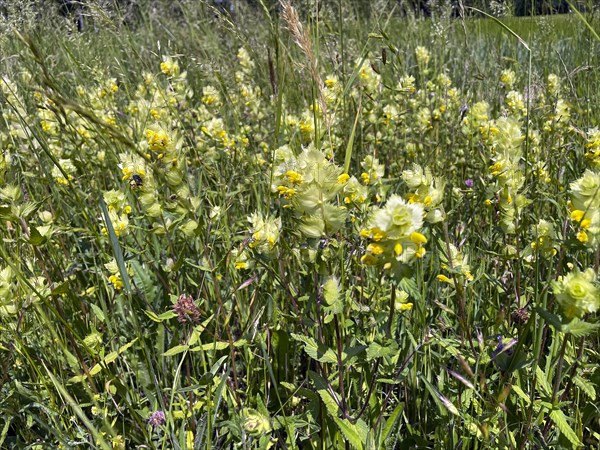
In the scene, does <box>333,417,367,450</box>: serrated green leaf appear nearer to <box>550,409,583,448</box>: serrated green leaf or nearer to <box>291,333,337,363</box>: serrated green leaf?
<box>291,333,337,363</box>: serrated green leaf

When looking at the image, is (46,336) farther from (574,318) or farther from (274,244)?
(574,318)

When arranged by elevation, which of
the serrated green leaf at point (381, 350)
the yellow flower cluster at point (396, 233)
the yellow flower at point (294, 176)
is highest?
the yellow flower at point (294, 176)

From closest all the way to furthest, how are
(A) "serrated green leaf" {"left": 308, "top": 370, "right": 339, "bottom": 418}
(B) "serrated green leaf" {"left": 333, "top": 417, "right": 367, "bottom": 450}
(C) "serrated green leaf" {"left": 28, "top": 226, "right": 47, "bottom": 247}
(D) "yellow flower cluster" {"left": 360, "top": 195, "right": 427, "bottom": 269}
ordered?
(D) "yellow flower cluster" {"left": 360, "top": 195, "right": 427, "bottom": 269} → (B) "serrated green leaf" {"left": 333, "top": 417, "right": 367, "bottom": 450} → (A) "serrated green leaf" {"left": 308, "top": 370, "right": 339, "bottom": 418} → (C) "serrated green leaf" {"left": 28, "top": 226, "right": 47, "bottom": 247}

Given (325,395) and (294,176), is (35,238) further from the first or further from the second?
(325,395)

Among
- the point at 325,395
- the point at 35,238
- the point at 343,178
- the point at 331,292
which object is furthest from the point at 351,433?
the point at 35,238

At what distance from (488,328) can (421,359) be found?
24 centimetres

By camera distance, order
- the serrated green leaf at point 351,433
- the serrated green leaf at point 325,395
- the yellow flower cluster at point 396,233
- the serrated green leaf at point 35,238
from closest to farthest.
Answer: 1. the yellow flower cluster at point 396,233
2. the serrated green leaf at point 351,433
3. the serrated green leaf at point 325,395
4. the serrated green leaf at point 35,238

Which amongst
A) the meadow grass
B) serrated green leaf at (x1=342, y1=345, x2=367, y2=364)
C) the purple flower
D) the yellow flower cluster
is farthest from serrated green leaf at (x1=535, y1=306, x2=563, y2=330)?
the purple flower

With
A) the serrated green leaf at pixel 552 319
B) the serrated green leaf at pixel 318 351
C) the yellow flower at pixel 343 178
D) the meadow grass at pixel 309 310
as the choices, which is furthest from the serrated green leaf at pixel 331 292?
the serrated green leaf at pixel 552 319

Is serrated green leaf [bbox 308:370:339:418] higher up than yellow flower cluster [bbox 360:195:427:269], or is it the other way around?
yellow flower cluster [bbox 360:195:427:269]

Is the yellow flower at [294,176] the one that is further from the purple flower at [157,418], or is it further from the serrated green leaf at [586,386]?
the serrated green leaf at [586,386]

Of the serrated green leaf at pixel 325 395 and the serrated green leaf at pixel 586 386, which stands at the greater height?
the serrated green leaf at pixel 325 395

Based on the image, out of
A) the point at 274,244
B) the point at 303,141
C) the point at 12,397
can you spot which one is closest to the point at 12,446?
the point at 12,397

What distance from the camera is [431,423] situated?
62.0 inches
